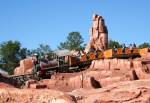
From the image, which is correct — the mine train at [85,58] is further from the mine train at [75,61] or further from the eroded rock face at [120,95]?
the eroded rock face at [120,95]

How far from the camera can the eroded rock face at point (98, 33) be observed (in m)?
52.0

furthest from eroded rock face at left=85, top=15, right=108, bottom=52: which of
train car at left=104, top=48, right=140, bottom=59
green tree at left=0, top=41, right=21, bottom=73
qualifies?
green tree at left=0, top=41, right=21, bottom=73

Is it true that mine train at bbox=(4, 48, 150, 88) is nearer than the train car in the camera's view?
Yes

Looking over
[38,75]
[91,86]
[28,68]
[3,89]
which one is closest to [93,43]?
[28,68]

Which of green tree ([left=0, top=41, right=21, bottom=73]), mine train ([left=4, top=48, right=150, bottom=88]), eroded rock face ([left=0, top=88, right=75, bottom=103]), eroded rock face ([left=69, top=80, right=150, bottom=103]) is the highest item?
green tree ([left=0, top=41, right=21, bottom=73])

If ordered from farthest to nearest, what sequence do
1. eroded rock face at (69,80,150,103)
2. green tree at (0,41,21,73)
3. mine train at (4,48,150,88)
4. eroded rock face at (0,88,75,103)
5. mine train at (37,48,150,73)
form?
green tree at (0,41,21,73) → mine train at (37,48,150,73) → mine train at (4,48,150,88) → eroded rock face at (69,80,150,103) → eroded rock face at (0,88,75,103)

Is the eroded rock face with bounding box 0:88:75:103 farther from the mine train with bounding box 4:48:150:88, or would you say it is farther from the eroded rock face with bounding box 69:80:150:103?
the mine train with bounding box 4:48:150:88

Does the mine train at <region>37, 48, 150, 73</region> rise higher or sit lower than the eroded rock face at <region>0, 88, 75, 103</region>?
higher

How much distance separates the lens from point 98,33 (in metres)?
52.5

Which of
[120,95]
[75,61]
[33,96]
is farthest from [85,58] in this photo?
[33,96]

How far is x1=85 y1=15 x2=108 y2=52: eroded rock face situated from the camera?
171 feet

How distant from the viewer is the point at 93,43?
52.3m

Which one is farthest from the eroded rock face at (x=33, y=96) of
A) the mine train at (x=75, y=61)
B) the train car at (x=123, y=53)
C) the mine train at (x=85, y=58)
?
the train car at (x=123, y=53)

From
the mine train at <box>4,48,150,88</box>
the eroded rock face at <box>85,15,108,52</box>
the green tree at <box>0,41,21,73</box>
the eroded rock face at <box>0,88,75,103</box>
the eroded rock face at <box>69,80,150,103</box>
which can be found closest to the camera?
the eroded rock face at <box>0,88,75,103</box>
